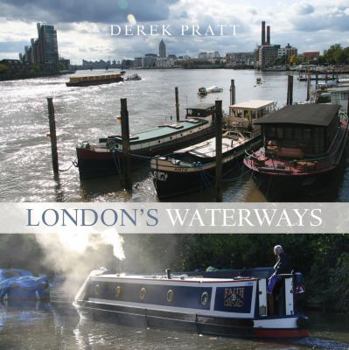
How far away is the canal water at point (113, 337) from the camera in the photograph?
12125 mm

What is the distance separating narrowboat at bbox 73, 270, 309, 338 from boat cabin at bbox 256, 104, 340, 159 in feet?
30.1

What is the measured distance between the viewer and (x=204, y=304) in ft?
42.4

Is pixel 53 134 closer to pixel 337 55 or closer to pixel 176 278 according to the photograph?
pixel 176 278

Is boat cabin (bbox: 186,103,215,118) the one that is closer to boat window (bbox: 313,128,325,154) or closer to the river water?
the river water

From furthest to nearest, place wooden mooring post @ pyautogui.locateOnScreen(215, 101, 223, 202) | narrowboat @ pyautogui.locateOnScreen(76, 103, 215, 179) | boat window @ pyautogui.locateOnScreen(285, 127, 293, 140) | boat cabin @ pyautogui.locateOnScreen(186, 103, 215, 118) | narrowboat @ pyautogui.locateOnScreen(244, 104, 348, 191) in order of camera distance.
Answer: boat cabin @ pyautogui.locateOnScreen(186, 103, 215, 118), narrowboat @ pyautogui.locateOnScreen(76, 103, 215, 179), boat window @ pyautogui.locateOnScreen(285, 127, 293, 140), narrowboat @ pyautogui.locateOnScreen(244, 104, 348, 191), wooden mooring post @ pyautogui.locateOnScreen(215, 101, 223, 202)

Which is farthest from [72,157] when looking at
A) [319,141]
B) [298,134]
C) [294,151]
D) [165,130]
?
[319,141]

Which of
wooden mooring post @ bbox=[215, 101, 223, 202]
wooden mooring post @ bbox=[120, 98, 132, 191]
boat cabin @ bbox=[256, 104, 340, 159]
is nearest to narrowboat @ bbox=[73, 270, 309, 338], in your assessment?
wooden mooring post @ bbox=[215, 101, 223, 202]

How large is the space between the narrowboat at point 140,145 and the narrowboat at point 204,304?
10.0 m

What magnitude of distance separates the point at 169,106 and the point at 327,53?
100m

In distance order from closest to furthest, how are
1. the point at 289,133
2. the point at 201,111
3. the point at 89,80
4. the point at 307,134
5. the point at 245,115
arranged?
the point at 307,134 < the point at 289,133 < the point at 245,115 < the point at 201,111 < the point at 89,80

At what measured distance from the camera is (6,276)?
1689 centimetres

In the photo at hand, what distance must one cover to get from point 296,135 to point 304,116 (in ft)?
4.92

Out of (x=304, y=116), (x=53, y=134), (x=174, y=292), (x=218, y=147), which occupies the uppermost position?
(x=304, y=116)

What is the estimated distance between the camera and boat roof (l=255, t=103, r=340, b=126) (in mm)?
20945
